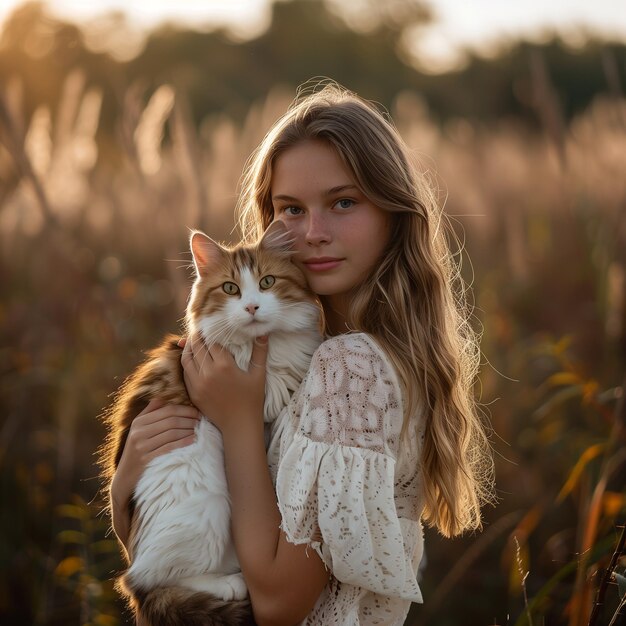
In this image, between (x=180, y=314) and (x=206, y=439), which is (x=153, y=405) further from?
(x=180, y=314)

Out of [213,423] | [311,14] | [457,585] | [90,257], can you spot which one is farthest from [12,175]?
[311,14]

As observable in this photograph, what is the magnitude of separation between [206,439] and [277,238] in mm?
557

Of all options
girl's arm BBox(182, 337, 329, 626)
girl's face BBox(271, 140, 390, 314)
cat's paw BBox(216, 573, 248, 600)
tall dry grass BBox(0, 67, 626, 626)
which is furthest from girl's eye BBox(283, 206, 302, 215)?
cat's paw BBox(216, 573, 248, 600)

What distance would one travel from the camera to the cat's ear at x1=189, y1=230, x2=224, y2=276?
2.05m

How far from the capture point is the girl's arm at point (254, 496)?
151 cm

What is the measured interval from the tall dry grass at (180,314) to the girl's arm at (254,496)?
0.67m

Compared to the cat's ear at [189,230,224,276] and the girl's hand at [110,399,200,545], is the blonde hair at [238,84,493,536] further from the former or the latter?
the girl's hand at [110,399,200,545]

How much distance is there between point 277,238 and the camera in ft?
6.27

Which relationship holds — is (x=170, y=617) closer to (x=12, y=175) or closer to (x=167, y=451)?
(x=167, y=451)

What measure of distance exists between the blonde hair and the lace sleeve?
0.38 ft

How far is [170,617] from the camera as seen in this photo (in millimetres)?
1561

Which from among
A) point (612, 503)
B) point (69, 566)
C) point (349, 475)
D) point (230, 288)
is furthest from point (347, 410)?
point (69, 566)

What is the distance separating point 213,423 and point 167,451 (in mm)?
135

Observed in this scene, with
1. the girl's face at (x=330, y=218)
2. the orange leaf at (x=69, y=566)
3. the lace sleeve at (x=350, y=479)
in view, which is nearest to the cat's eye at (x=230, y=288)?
the girl's face at (x=330, y=218)
